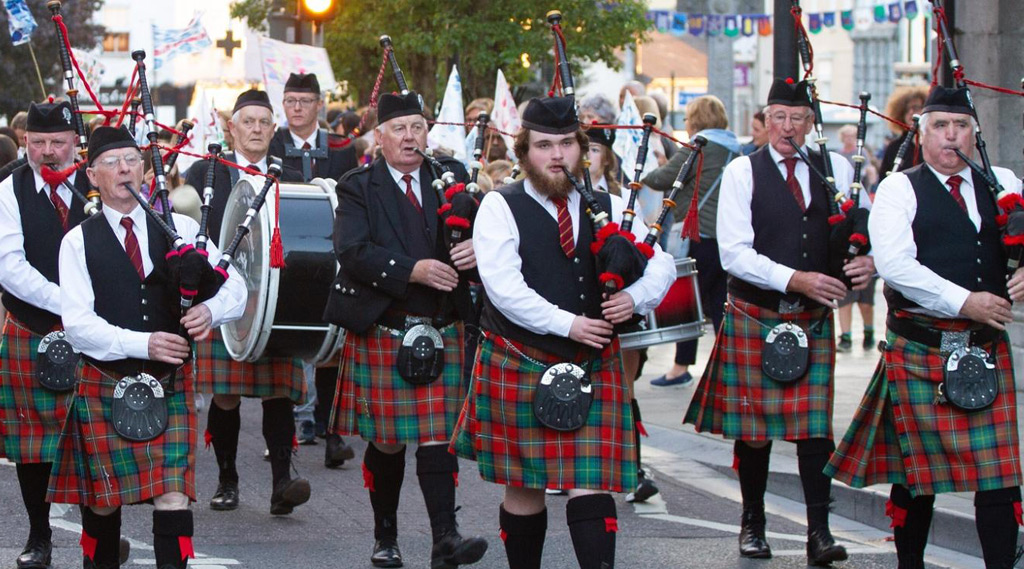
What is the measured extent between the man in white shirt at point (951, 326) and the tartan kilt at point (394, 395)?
5.17 feet

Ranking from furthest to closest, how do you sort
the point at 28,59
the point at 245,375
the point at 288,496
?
the point at 28,59, the point at 245,375, the point at 288,496

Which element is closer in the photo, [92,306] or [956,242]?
[92,306]

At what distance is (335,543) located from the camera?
259 inches

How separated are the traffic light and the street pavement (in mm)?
4561

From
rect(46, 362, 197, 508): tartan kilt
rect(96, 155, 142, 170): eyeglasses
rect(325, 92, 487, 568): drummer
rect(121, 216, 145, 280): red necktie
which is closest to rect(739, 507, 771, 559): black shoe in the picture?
rect(325, 92, 487, 568): drummer

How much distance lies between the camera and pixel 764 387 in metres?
6.27

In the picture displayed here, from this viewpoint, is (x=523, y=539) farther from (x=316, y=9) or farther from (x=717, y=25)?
(x=717, y=25)

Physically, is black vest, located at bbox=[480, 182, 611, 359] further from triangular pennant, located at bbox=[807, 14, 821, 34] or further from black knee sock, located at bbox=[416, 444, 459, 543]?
triangular pennant, located at bbox=[807, 14, 821, 34]

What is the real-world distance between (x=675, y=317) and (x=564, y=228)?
8.26 feet

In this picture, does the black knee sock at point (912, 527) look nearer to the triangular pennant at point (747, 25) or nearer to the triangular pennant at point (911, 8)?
the triangular pennant at point (747, 25)

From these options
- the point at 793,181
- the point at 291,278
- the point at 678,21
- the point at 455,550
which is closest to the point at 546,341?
the point at 455,550

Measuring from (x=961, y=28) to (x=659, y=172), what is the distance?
2.48 metres

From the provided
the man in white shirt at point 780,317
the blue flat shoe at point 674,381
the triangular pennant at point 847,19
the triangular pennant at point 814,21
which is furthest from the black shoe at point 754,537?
the triangular pennant at point 847,19

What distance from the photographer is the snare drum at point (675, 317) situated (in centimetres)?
754
